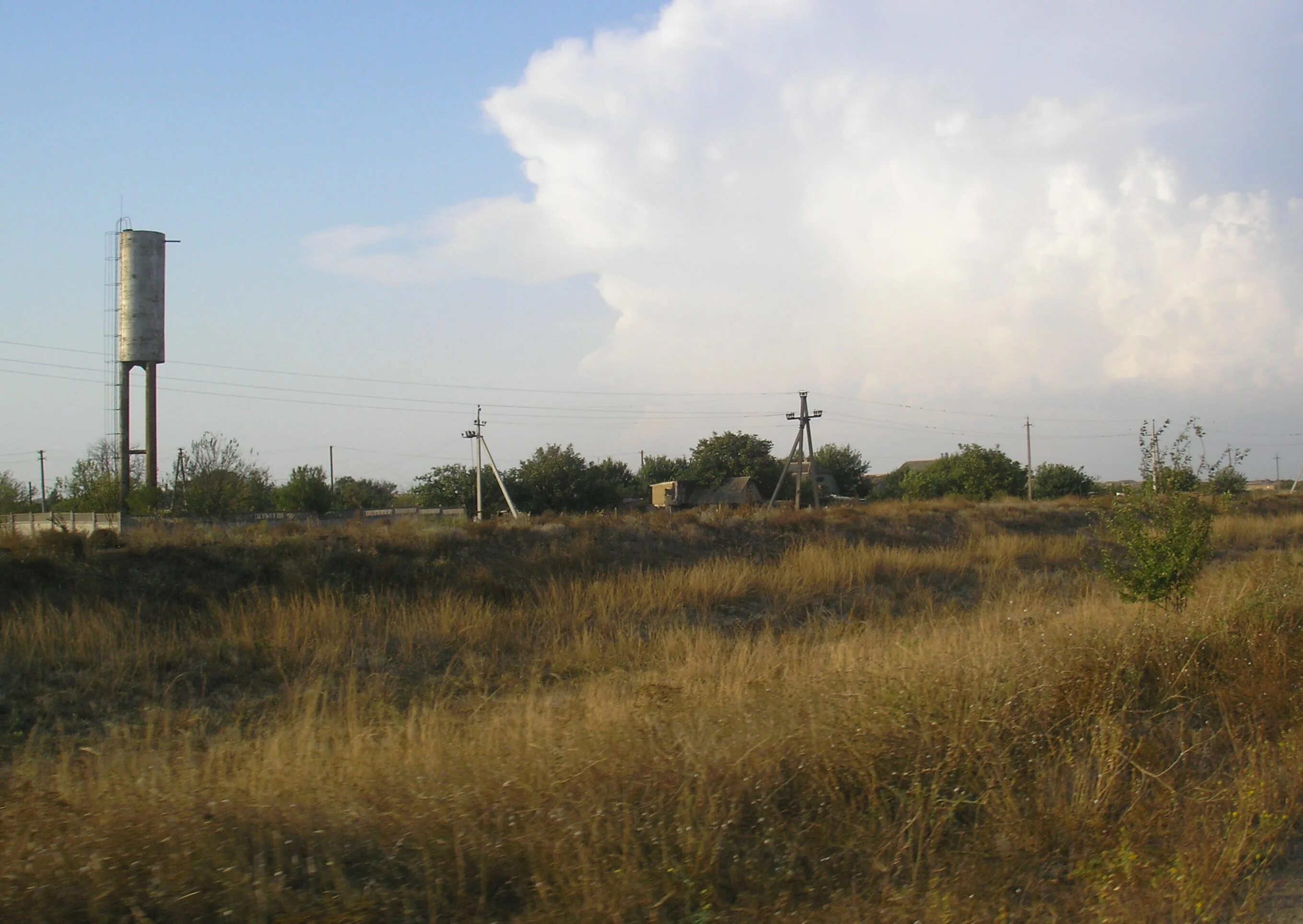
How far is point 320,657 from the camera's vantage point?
1152cm

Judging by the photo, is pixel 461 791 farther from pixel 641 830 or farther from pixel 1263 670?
pixel 1263 670

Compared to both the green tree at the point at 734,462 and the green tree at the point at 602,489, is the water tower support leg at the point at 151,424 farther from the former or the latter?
the green tree at the point at 734,462

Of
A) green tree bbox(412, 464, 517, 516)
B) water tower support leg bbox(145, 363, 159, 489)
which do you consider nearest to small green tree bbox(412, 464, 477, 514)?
green tree bbox(412, 464, 517, 516)

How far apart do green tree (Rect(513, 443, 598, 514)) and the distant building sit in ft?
16.4

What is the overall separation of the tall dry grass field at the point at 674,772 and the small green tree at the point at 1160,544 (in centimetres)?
41

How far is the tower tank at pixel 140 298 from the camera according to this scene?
1476 inches

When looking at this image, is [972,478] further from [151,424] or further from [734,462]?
[151,424]

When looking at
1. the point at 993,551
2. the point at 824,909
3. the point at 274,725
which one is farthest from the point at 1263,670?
the point at 993,551

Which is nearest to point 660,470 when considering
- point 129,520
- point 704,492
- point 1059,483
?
point 704,492

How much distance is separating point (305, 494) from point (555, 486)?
59.9 ft

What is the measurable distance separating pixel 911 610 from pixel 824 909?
41.0ft

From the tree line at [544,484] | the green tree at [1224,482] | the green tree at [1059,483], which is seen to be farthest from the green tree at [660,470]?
the green tree at [1224,482]

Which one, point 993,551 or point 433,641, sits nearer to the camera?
point 433,641

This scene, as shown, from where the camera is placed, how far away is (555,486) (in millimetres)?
58875
